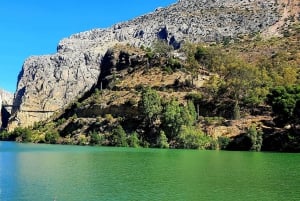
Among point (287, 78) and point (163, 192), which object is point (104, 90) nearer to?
point (287, 78)

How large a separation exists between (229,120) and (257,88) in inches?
550

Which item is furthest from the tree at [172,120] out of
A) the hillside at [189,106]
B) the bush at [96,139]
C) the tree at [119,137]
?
the bush at [96,139]

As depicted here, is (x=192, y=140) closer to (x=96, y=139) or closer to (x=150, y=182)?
(x=96, y=139)

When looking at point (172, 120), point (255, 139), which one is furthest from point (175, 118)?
point (255, 139)

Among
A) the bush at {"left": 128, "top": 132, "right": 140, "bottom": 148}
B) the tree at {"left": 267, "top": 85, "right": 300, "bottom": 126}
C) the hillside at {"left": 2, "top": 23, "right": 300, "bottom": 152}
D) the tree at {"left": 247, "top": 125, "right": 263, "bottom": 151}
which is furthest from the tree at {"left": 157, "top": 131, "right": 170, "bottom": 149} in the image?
the tree at {"left": 267, "top": 85, "right": 300, "bottom": 126}

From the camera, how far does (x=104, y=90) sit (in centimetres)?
18900

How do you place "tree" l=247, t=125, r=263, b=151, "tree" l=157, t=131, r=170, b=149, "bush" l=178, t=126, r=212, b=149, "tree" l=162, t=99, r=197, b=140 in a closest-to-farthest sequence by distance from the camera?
"tree" l=247, t=125, r=263, b=151 → "bush" l=178, t=126, r=212, b=149 → "tree" l=157, t=131, r=170, b=149 → "tree" l=162, t=99, r=197, b=140

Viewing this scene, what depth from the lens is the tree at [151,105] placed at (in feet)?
482

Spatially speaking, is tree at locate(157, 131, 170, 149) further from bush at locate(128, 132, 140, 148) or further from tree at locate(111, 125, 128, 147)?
tree at locate(111, 125, 128, 147)

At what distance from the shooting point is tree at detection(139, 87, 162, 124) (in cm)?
14688

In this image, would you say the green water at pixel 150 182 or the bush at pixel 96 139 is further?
the bush at pixel 96 139

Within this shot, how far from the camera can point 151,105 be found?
485 feet

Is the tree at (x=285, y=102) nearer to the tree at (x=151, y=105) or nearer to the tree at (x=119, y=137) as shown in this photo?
the tree at (x=151, y=105)

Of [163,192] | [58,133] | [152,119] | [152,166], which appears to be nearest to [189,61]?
[152,119]
